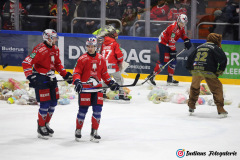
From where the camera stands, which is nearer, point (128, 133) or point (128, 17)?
point (128, 133)

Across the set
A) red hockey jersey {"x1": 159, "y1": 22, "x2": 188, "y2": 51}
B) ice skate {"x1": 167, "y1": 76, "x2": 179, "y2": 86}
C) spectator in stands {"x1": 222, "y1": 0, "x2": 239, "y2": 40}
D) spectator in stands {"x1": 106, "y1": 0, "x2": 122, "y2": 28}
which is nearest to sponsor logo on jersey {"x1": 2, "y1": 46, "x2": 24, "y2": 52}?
spectator in stands {"x1": 106, "y1": 0, "x2": 122, "y2": 28}

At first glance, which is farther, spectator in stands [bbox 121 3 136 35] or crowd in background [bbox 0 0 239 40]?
spectator in stands [bbox 121 3 136 35]

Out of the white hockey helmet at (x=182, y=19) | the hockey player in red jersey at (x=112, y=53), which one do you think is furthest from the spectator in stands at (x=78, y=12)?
the hockey player in red jersey at (x=112, y=53)

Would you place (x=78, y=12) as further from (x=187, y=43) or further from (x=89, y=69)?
(x=89, y=69)

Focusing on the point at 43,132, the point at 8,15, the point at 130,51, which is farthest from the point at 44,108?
the point at 8,15

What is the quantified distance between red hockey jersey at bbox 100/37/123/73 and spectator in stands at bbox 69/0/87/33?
373 centimetres

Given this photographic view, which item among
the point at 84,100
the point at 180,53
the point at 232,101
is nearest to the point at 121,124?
the point at 84,100

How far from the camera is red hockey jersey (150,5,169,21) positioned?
529 inches

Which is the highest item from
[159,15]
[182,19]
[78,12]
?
[78,12]

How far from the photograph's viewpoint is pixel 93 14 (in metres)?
14.2

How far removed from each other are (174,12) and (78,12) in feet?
8.83

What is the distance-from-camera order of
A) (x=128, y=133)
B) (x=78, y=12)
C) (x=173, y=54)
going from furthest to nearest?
(x=78, y=12) < (x=173, y=54) < (x=128, y=133)

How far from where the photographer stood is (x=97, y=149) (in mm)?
7160

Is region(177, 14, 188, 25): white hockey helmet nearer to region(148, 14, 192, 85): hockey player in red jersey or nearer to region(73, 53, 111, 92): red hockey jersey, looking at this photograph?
region(148, 14, 192, 85): hockey player in red jersey
